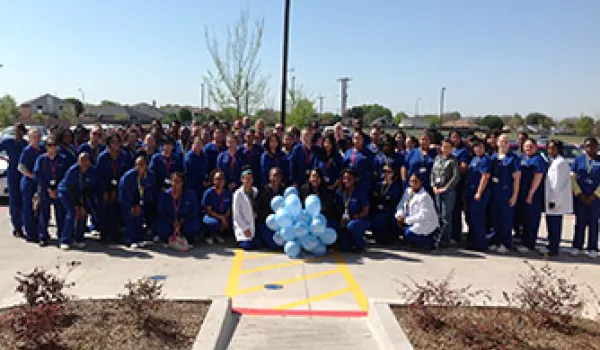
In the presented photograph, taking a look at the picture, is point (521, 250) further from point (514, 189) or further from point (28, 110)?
point (28, 110)

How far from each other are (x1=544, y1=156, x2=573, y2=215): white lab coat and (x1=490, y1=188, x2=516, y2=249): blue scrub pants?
67 centimetres

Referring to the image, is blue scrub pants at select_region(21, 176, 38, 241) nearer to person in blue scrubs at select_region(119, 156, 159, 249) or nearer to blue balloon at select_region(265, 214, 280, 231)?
person in blue scrubs at select_region(119, 156, 159, 249)

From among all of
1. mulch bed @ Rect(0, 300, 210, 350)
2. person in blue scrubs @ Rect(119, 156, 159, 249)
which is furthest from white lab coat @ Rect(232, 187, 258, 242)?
mulch bed @ Rect(0, 300, 210, 350)

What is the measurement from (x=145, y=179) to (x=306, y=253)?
292 cm

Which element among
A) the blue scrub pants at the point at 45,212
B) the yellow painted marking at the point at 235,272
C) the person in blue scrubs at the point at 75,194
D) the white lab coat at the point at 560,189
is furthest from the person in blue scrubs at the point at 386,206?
the blue scrub pants at the point at 45,212

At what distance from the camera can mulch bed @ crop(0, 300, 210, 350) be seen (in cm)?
411

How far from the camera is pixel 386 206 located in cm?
840

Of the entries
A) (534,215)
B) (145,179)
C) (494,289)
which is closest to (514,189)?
(534,215)

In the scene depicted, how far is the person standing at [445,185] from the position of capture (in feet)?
25.8

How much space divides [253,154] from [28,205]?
3.85 metres

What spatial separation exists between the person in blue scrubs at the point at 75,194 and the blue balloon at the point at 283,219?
3136 mm

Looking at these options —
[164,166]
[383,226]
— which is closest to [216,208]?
[164,166]

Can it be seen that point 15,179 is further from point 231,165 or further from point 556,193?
point 556,193

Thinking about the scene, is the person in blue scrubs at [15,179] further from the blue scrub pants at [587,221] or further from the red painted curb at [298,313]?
the blue scrub pants at [587,221]
